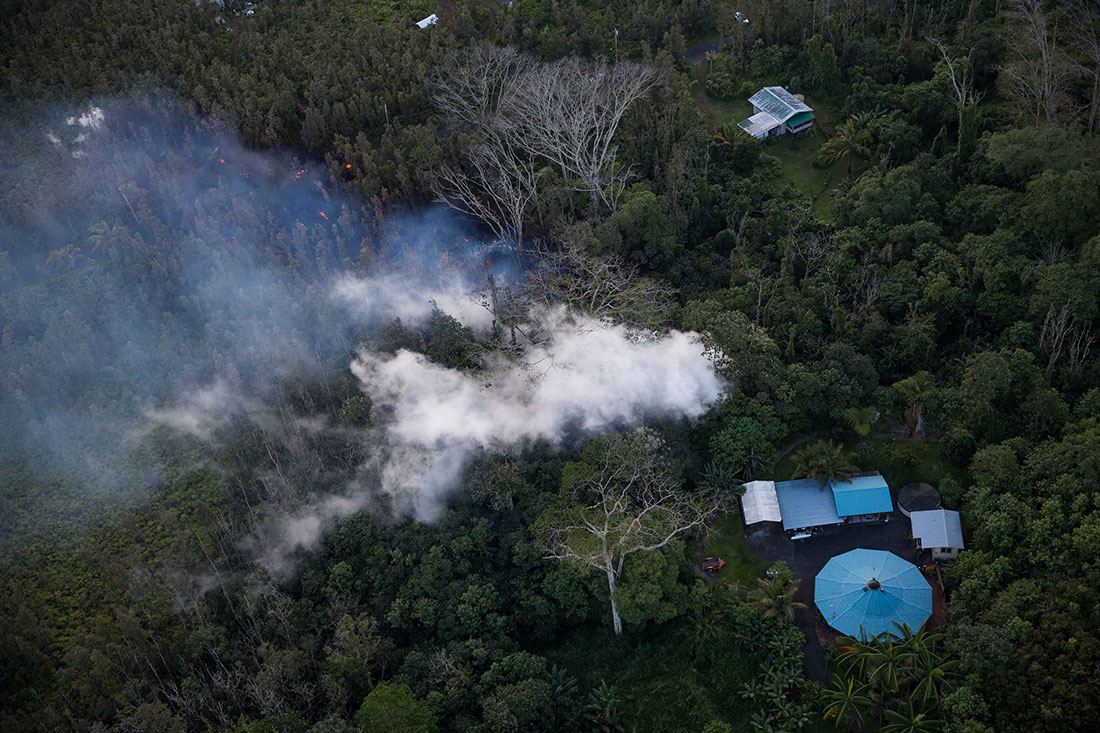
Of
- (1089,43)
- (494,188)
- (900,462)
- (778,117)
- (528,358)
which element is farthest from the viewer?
(778,117)

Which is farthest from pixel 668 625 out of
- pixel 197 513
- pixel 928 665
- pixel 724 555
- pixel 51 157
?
pixel 51 157

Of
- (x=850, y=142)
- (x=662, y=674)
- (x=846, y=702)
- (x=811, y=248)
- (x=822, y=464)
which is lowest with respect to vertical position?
(x=662, y=674)

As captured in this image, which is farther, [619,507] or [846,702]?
[619,507]

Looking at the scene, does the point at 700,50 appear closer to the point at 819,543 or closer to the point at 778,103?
the point at 778,103

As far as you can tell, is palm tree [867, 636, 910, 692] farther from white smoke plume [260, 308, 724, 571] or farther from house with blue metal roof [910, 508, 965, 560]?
white smoke plume [260, 308, 724, 571]

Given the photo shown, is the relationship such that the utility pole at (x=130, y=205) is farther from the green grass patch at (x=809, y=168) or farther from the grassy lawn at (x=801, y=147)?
the green grass patch at (x=809, y=168)

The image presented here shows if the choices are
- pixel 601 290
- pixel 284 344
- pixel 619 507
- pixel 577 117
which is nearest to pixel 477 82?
pixel 577 117
